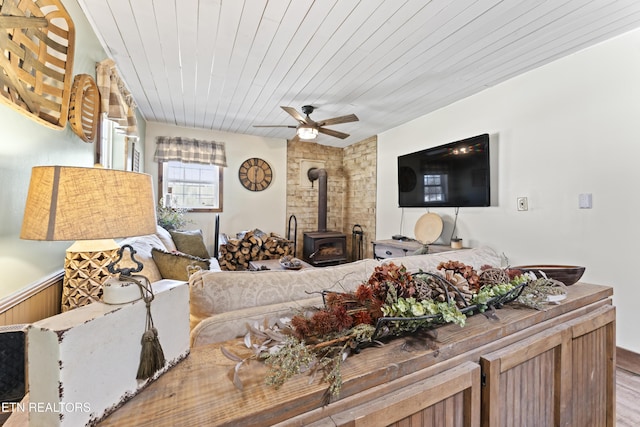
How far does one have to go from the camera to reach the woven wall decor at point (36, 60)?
1.02 metres

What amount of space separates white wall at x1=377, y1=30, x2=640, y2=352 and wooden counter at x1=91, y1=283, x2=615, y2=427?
55.8 inches

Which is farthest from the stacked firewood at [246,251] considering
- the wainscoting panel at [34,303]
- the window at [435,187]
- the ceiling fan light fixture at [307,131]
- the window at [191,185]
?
the wainscoting panel at [34,303]

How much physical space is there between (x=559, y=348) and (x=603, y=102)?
2348 millimetres

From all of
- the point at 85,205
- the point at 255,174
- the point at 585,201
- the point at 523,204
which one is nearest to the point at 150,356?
the point at 85,205

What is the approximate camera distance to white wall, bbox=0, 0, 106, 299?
3.59 ft

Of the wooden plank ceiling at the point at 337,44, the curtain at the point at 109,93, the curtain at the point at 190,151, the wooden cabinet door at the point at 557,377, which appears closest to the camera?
the wooden cabinet door at the point at 557,377

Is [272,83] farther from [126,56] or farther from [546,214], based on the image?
[546,214]

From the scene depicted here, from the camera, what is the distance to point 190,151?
4422 mm

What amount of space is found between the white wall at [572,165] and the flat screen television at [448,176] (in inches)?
7.2

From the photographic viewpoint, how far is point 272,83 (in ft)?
9.57

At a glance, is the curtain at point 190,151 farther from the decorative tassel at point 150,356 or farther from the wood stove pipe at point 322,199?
the decorative tassel at point 150,356

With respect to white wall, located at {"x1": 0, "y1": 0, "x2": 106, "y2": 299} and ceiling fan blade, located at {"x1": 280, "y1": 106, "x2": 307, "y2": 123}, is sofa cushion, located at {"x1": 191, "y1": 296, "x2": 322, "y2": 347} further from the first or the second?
ceiling fan blade, located at {"x1": 280, "y1": 106, "x2": 307, "y2": 123}

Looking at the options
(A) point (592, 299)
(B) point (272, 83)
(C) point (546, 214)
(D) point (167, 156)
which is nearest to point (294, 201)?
(D) point (167, 156)

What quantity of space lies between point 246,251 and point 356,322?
11.7 ft
